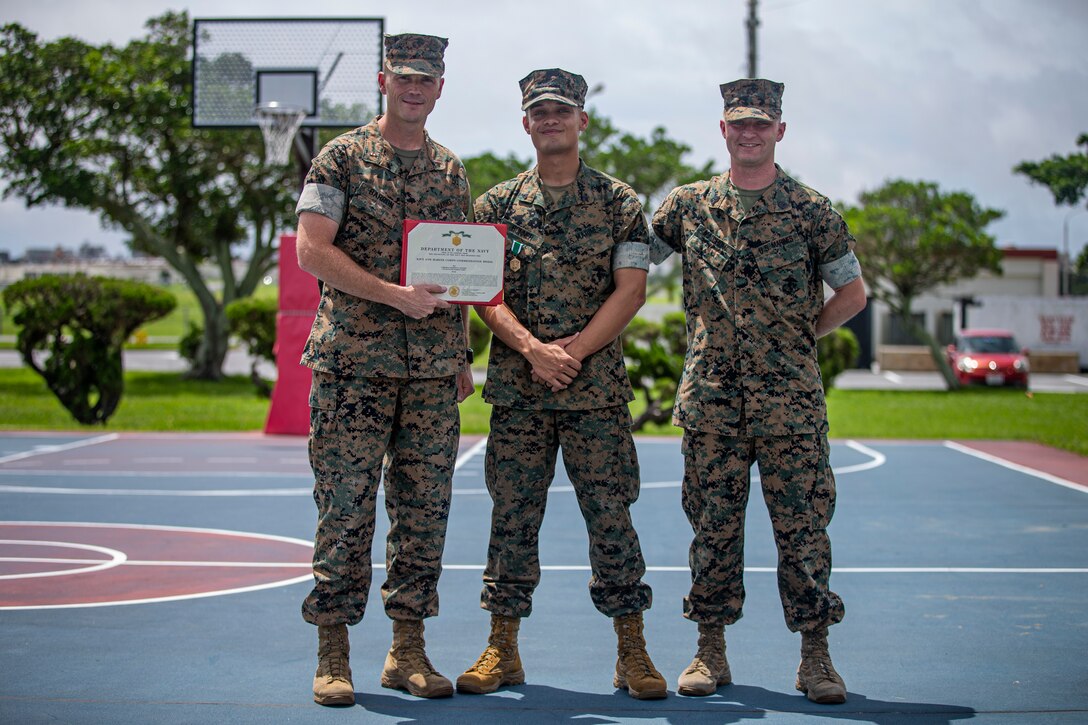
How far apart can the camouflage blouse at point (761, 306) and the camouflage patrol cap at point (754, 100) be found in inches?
9.7

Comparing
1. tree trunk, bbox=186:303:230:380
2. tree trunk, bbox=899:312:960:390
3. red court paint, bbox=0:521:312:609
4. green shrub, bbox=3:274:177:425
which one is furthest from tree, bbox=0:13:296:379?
red court paint, bbox=0:521:312:609

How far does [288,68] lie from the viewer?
554 inches

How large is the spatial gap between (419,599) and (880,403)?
67.1ft

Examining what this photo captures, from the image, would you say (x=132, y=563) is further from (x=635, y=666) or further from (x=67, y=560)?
(x=635, y=666)

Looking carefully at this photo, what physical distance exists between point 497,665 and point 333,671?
1.87 feet

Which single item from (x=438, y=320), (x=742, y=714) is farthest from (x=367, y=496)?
(x=742, y=714)

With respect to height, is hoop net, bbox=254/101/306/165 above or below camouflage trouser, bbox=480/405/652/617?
above

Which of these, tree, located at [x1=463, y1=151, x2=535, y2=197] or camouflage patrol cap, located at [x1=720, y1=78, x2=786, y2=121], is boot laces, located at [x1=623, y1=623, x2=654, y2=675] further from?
tree, located at [x1=463, y1=151, x2=535, y2=197]

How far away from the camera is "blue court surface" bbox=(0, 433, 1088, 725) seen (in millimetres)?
3900

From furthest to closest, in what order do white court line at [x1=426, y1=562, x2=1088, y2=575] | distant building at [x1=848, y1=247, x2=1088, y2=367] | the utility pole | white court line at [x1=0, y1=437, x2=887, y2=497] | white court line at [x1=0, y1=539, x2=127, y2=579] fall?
distant building at [x1=848, y1=247, x2=1088, y2=367], the utility pole, white court line at [x1=0, y1=437, x2=887, y2=497], white court line at [x1=426, y1=562, x2=1088, y2=575], white court line at [x1=0, y1=539, x2=127, y2=579]

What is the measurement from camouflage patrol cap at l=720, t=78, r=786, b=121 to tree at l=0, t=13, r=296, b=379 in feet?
76.6

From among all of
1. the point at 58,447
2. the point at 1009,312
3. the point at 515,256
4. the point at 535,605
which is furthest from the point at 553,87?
the point at 1009,312

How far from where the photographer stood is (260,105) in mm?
13914

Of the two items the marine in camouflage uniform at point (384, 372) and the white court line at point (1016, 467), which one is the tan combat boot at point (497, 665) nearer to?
the marine in camouflage uniform at point (384, 372)
